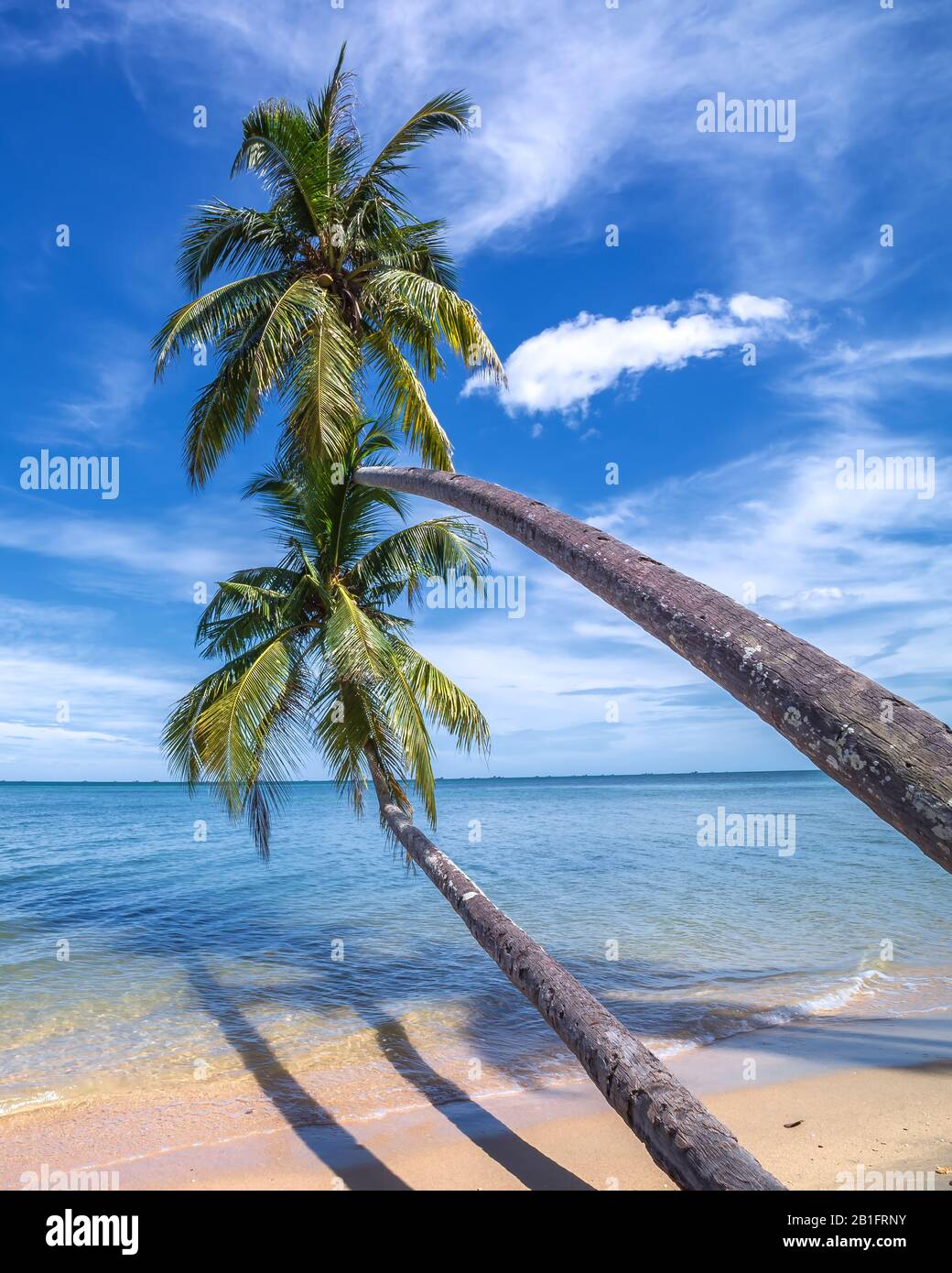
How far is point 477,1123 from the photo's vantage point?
6125 millimetres

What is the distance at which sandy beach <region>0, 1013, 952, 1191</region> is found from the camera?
5.22 meters

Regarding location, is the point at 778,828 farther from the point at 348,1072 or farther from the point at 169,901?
the point at 348,1072

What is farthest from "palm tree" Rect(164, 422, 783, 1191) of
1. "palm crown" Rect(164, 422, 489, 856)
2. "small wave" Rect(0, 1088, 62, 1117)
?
"small wave" Rect(0, 1088, 62, 1117)

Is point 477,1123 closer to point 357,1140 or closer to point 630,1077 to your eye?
point 357,1140

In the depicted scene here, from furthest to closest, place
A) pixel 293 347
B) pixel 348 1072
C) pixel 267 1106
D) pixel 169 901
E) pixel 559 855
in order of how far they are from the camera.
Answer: pixel 559 855 < pixel 169 901 < pixel 293 347 < pixel 348 1072 < pixel 267 1106

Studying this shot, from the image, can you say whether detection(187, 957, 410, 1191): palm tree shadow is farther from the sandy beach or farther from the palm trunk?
the palm trunk

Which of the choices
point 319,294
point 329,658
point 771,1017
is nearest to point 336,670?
point 329,658

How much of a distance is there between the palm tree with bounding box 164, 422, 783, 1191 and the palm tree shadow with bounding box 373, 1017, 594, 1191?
1831 mm

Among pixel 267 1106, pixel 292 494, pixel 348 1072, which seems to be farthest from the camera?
pixel 292 494

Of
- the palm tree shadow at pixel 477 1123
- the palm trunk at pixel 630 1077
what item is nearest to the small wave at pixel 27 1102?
the palm tree shadow at pixel 477 1123

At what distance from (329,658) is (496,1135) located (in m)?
4.45
